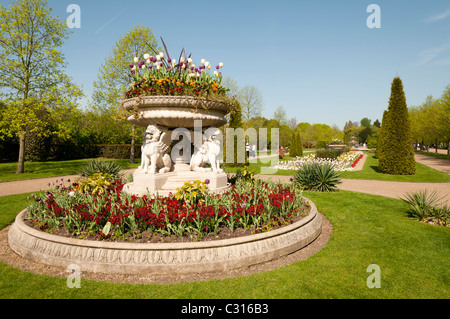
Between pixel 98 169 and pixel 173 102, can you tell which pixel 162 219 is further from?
pixel 98 169

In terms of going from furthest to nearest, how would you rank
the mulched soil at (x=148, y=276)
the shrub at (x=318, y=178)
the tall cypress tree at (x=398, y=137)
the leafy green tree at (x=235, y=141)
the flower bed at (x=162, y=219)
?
the leafy green tree at (x=235, y=141), the tall cypress tree at (x=398, y=137), the shrub at (x=318, y=178), the flower bed at (x=162, y=219), the mulched soil at (x=148, y=276)

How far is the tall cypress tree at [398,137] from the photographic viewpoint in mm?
14664

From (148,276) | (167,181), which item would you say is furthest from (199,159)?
(148,276)

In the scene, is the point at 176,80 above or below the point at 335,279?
above

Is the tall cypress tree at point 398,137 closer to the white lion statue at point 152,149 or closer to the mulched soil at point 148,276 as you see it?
the mulched soil at point 148,276

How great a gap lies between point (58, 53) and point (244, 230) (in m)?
16.5

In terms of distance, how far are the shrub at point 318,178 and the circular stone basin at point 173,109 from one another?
5.45 meters

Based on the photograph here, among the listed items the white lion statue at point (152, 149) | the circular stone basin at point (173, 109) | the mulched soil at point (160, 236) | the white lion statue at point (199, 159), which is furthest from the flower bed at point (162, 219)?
the circular stone basin at point (173, 109)

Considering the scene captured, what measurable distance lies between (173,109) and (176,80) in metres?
0.70

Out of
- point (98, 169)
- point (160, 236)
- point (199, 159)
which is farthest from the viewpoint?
point (98, 169)

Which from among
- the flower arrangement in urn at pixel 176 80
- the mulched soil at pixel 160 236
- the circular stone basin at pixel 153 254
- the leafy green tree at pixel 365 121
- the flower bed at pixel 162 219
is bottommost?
the circular stone basin at pixel 153 254

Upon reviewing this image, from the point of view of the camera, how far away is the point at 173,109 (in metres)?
5.92

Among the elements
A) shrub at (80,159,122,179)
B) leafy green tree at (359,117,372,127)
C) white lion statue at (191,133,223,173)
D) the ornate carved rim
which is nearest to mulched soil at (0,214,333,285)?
white lion statue at (191,133,223,173)
